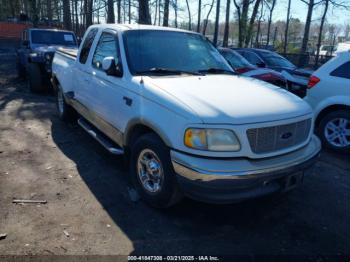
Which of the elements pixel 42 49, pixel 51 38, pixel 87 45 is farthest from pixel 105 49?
pixel 51 38

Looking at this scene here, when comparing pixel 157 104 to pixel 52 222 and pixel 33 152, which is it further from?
pixel 33 152

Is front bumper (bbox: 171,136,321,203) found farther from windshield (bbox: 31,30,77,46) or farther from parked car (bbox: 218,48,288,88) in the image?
windshield (bbox: 31,30,77,46)

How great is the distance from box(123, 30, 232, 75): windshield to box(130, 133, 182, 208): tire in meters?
0.92

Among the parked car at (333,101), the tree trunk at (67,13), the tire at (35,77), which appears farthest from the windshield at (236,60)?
the tree trunk at (67,13)

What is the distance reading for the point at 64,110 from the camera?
706 centimetres

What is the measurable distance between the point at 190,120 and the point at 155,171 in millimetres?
873

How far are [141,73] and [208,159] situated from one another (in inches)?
58.7

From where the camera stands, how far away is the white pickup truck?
3225mm

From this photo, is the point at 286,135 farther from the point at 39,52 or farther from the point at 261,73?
the point at 39,52

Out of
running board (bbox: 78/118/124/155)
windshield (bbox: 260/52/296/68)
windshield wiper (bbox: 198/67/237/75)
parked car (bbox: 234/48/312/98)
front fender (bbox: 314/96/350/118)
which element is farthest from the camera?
windshield (bbox: 260/52/296/68)

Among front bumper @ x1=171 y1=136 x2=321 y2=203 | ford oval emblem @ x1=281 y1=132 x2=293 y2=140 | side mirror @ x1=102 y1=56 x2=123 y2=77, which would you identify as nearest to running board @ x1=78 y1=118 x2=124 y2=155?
side mirror @ x1=102 y1=56 x2=123 y2=77

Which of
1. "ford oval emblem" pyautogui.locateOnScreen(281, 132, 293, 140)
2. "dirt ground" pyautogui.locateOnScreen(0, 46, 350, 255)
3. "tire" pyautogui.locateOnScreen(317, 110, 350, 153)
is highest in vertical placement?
"ford oval emblem" pyautogui.locateOnScreen(281, 132, 293, 140)

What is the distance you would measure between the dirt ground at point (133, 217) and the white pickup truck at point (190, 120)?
1.29 ft

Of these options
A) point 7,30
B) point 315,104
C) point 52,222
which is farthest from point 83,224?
point 7,30
